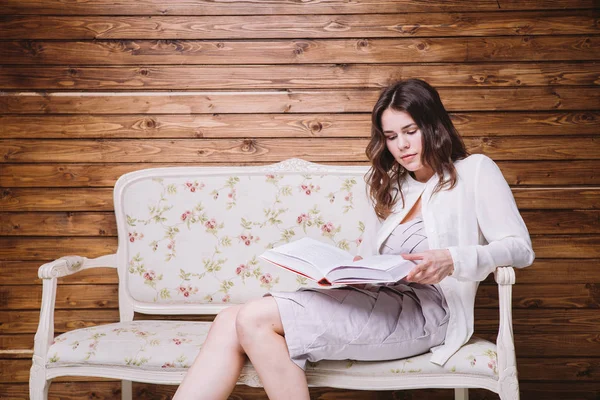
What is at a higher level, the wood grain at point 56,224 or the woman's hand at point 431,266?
the wood grain at point 56,224

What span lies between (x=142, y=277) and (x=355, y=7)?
4.59 ft

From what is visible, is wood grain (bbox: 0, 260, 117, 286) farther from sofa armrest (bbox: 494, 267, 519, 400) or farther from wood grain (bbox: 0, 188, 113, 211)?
sofa armrest (bbox: 494, 267, 519, 400)

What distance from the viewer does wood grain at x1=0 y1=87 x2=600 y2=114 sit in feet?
7.83

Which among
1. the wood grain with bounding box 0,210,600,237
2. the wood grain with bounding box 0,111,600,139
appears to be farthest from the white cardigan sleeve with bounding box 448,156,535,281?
the wood grain with bounding box 0,210,600,237

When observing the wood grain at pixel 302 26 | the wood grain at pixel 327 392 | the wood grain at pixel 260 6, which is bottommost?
the wood grain at pixel 327 392

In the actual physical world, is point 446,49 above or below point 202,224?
above

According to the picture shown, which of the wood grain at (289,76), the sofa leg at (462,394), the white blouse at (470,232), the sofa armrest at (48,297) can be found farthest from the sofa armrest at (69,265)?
the sofa leg at (462,394)

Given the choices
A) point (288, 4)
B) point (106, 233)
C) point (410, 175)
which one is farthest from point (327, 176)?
point (106, 233)

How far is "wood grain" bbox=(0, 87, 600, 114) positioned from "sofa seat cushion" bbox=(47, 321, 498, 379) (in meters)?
0.94

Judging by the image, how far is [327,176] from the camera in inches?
89.4

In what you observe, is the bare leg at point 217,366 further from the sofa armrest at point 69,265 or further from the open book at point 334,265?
the sofa armrest at point 69,265

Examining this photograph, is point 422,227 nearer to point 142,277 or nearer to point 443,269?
point 443,269

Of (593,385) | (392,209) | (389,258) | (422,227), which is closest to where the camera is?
A: (389,258)

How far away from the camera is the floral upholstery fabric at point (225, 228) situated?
2.23 metres
